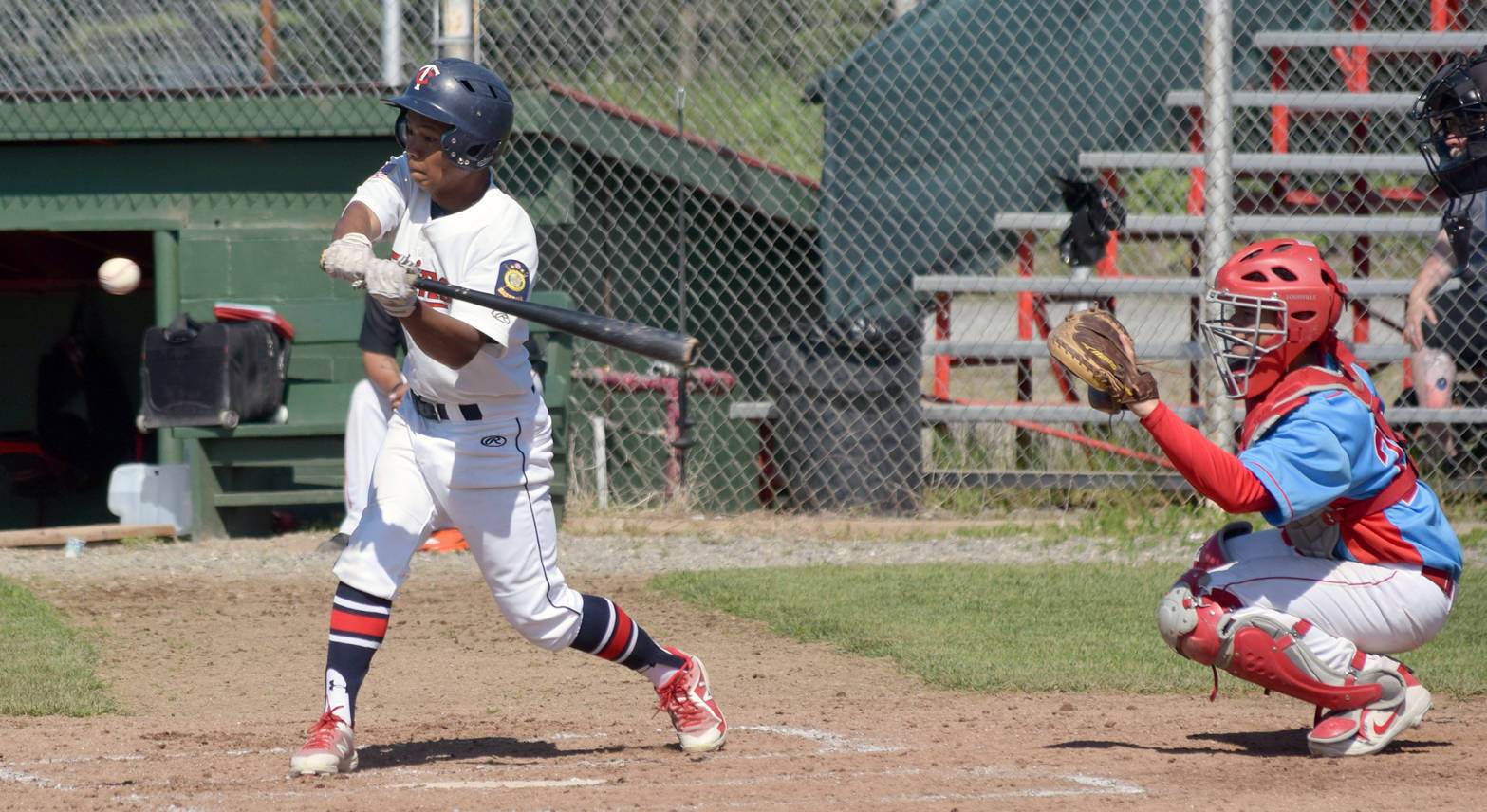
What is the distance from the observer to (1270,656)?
3.48 meters

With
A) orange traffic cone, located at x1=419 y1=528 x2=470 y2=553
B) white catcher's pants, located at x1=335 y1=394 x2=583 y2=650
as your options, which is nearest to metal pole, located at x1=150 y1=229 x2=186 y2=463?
orange traffic cone, located at x1=419 y1=528 x2=470 y2=553

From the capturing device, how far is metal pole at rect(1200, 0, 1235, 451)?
305 inches

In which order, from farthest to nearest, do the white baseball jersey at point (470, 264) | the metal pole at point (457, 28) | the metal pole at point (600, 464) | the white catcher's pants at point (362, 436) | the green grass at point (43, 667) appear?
1. the metal pole at point (600, 464)
2. the metal pole at point (457, 28)
3. the white catcher's pants at point (362, 436)
4. the green grass at point (43, 667)
5. the white baseball jersey at point (470, 264)

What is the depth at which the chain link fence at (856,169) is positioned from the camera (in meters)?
8.28

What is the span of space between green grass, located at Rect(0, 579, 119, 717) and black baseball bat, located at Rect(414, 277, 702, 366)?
6.30 feet

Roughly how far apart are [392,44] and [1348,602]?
617 centimetres

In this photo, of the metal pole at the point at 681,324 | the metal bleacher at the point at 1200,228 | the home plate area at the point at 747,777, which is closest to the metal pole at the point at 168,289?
the metal pole at the point at 681,324

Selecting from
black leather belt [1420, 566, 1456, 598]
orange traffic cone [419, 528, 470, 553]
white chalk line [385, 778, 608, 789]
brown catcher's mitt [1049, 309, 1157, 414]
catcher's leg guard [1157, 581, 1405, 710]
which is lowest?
orange traffic cone [419, 528, 470, 553]

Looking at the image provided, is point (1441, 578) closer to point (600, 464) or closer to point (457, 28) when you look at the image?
point (600, 464)

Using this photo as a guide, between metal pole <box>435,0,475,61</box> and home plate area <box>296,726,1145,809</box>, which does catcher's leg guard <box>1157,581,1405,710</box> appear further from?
metal pole <box>435,0,475,61</box>

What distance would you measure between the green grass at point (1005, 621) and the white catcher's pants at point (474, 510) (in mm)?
1600

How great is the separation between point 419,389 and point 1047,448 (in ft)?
18.7

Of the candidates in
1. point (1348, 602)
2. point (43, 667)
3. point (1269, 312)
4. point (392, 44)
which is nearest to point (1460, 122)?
point (1269, 312)

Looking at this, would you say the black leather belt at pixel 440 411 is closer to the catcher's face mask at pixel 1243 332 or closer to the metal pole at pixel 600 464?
the catcher's face mask at pixel 1243 332
